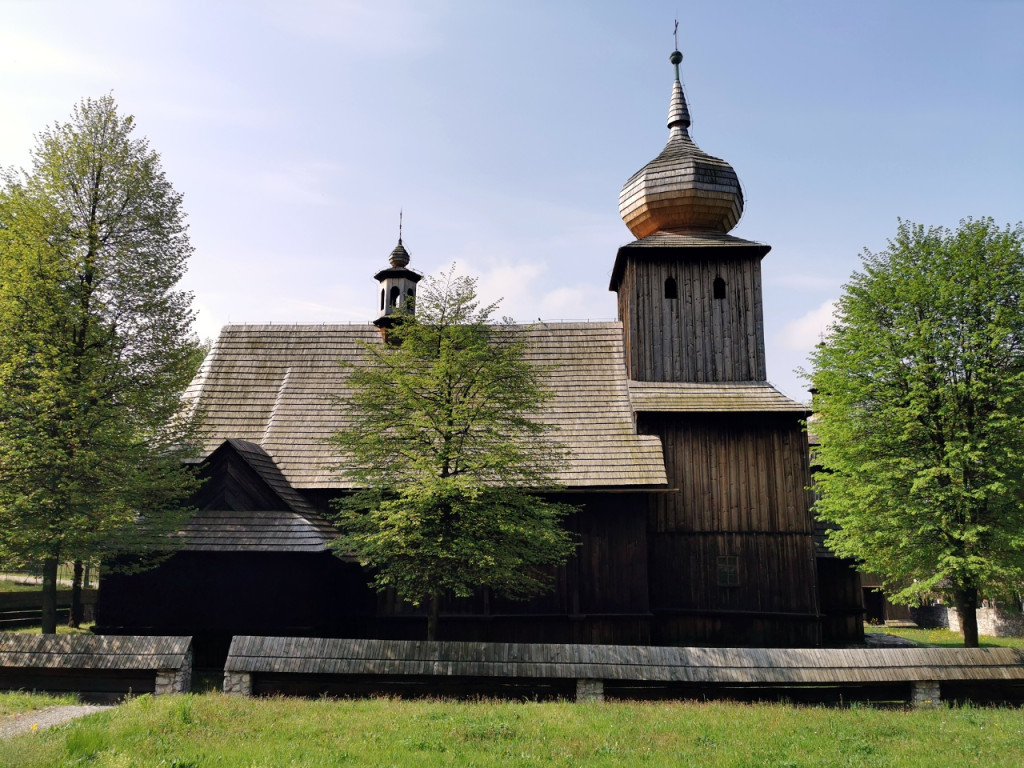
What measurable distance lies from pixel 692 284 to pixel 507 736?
53.1 feet

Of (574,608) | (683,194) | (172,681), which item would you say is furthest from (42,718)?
(683,194)

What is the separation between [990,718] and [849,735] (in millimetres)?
3041

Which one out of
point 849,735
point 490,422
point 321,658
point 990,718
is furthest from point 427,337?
point 990,718

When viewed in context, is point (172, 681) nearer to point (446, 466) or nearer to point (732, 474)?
point (446, 466)

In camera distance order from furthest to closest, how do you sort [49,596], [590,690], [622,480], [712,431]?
1. [712,431]
2. [622,480]
3. [49,596]
4. [590,690]

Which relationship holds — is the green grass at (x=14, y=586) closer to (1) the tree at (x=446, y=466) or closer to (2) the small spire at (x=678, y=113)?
(1) the tree at (x=446, y=466)

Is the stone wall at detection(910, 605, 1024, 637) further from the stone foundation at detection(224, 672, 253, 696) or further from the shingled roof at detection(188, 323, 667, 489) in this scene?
the stone foundation at detection(224, 672, 253, 696)

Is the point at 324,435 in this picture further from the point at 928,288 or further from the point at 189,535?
the point at 928,288

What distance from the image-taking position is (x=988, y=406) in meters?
16.1

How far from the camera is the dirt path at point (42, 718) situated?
10.9 meters

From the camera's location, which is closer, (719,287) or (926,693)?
(926,693)

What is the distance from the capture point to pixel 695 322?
75.7 ft

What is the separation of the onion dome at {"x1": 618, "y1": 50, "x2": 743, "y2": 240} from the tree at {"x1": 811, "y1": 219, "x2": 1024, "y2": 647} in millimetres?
7516

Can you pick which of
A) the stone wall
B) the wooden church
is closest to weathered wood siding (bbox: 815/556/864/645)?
the wooden church
